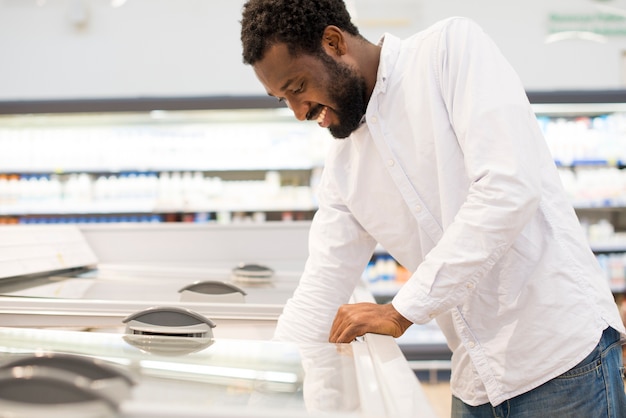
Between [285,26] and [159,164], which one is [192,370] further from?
[159,164]

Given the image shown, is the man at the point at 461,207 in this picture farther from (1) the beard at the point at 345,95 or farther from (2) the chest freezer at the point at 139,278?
(2) the chest freezer at the point at 139,278

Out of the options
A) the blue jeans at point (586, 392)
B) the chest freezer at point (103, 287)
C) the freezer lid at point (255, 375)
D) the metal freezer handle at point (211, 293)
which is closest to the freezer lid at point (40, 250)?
the chest freezer at point (103, 287)

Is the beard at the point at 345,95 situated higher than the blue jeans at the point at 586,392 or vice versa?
the beard at the point at 345,95

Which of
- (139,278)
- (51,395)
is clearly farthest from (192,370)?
(139,278)

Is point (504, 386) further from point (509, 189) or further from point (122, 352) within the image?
point (122, 352)

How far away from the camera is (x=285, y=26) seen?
1.22m

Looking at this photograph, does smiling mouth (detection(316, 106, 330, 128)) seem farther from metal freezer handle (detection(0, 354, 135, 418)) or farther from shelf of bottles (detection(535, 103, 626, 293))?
shelf of bottles (detection(535, 103, 626, 293))

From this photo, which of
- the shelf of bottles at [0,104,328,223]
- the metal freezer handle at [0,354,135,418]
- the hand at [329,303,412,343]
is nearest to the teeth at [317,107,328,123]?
the hand at [329,303,412,343]

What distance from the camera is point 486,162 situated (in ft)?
3.60

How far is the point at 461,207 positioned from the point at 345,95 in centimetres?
37

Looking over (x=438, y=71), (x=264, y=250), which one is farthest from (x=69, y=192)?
(x=438, y=71)

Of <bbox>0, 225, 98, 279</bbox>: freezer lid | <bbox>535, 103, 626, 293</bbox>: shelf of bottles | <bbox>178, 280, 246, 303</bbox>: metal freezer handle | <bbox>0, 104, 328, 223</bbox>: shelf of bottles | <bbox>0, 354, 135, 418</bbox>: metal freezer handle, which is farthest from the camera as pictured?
<bbox>0, 104, 328, 223</bbox>: shelf of bottles

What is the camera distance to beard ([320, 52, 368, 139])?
1.28m

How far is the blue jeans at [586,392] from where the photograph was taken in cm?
120
